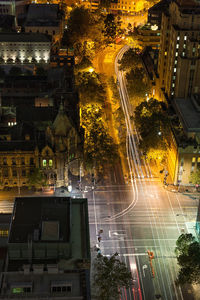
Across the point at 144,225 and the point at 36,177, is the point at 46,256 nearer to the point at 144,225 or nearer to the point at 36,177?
the point at 144,225

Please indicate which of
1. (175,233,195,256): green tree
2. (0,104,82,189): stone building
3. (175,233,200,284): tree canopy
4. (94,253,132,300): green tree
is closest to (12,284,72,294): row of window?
(94,253,132,300): green tree

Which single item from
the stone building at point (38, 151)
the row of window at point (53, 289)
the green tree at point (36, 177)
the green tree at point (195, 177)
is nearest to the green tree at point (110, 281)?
the row of window at point (53, 289)

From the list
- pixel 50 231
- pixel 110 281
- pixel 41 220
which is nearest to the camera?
pixel 50 231

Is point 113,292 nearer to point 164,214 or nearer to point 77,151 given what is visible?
point 164,214

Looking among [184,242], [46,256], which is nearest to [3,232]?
[46,256]

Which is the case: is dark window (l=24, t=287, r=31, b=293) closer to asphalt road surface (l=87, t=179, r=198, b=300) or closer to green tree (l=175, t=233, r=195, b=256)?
asphalt road surface (l=87, t=179, r=198, b=300)

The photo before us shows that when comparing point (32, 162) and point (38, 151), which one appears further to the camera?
point (32, 162)

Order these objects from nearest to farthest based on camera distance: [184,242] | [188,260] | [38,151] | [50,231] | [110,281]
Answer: [50,231]
[110,281]
[188,260]
[184,242]
[38,151]

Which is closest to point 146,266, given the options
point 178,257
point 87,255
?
point 178,257

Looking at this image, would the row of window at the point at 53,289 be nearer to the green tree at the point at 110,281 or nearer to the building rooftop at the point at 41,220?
the building rooftop at the point at 41,220
